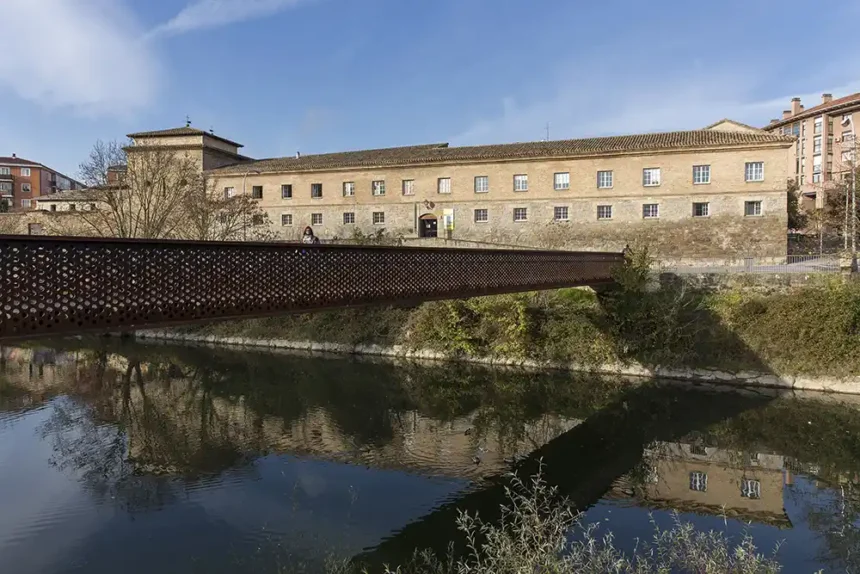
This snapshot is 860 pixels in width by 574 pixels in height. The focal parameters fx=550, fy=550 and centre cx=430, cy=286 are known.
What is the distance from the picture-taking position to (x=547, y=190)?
31578mm

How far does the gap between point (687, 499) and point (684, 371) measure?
883 cm

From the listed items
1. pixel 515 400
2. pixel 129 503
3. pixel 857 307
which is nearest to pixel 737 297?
pixel 857 307

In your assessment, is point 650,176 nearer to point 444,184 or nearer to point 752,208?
point 752,208

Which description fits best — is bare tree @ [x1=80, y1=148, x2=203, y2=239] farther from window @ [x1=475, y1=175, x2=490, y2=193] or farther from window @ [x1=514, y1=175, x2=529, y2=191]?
window @ [x1=514, y1=175, x2=529, y2=191]

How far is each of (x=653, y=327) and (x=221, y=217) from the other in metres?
22.8

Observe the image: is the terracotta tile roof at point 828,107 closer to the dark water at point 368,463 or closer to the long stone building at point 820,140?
the long stone building at point 820,140

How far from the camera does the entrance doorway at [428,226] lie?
3394 centimetres

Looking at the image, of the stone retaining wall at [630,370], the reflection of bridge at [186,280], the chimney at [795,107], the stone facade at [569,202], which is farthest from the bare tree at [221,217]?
the chimney at [795,107]

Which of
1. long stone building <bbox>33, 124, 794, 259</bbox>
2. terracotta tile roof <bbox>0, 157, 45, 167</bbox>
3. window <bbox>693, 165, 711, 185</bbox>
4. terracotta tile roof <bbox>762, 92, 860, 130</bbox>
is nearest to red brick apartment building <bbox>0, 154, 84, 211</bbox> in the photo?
terracotta tile roof <bbox>0, 157, 45, 167</bbox>

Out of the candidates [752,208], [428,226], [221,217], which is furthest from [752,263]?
[221,217]

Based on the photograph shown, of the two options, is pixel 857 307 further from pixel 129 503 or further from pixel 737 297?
pixel 129 503

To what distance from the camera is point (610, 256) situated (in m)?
18.8

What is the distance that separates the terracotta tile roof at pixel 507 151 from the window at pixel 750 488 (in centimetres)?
2248

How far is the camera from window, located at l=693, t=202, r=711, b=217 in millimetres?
29031
